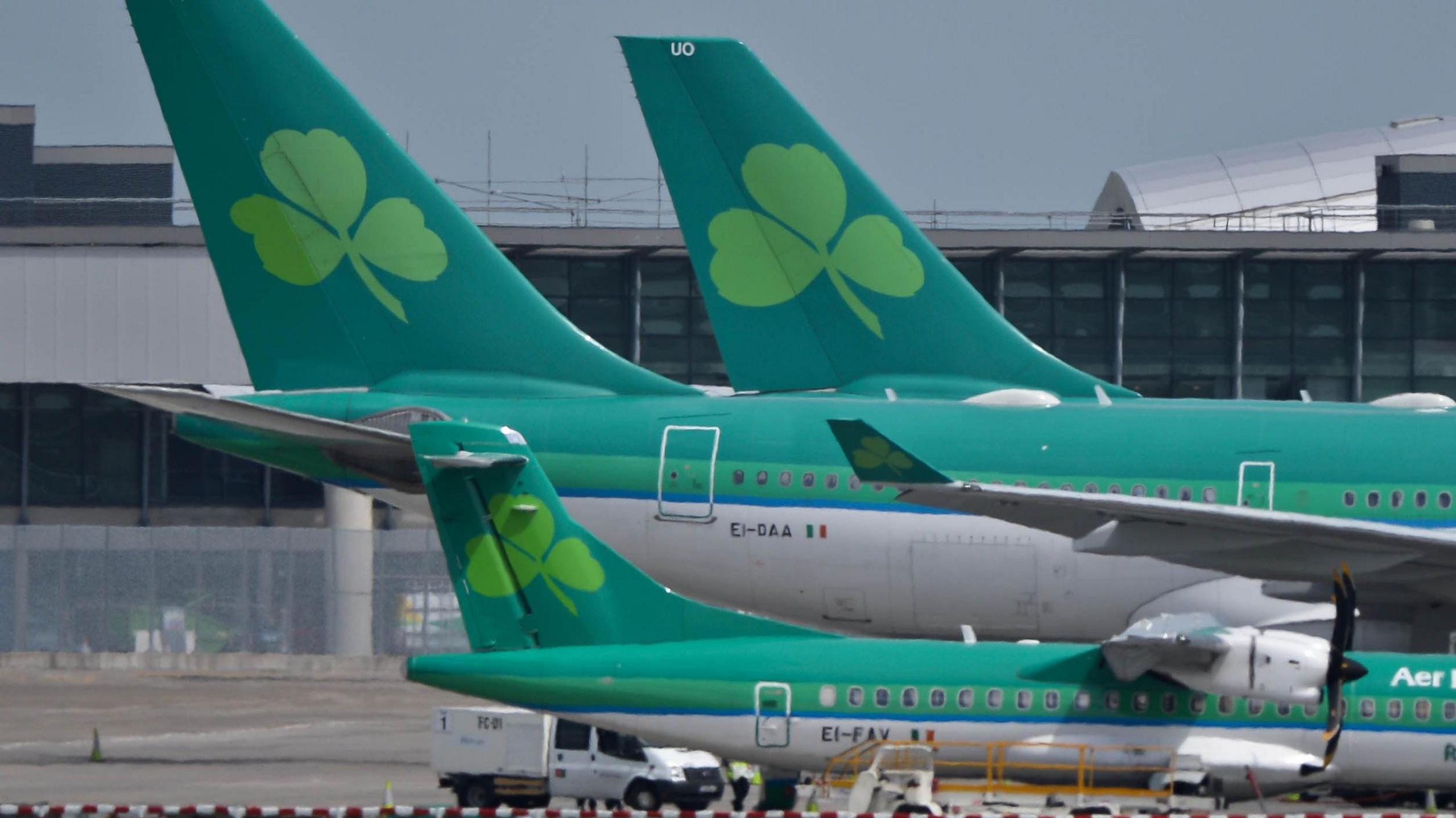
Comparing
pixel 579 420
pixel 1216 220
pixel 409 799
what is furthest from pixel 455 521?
pixel 1216 220

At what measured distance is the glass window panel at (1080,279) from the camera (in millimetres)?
58500

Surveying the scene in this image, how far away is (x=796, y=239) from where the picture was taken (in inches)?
1312

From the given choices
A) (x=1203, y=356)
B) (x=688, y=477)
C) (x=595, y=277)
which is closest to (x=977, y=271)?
(x=1203, y=356)

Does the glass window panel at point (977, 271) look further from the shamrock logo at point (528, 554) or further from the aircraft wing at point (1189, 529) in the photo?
the shamrock logo at point (528, 554)

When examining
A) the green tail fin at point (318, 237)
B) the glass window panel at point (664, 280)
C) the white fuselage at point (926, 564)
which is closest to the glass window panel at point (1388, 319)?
the glass window panel at point (664, 280)

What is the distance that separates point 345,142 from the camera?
3272 cm

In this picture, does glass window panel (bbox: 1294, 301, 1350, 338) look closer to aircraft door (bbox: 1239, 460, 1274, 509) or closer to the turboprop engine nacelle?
aircraft door (bbox: 1239, 460, 1274, 509)

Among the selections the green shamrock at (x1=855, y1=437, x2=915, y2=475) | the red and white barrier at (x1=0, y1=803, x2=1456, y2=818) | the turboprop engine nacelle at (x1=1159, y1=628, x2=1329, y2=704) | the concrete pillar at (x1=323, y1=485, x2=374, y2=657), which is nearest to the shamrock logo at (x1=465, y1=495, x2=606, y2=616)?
the red and white barrier at (x1=0, y1=803, x2=1456, y2=818)

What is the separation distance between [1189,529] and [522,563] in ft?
28.0

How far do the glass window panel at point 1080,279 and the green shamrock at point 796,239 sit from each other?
86.0 feet

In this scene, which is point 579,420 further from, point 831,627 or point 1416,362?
point 1416,362

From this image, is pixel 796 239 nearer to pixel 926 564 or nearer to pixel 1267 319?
pixel 926 564

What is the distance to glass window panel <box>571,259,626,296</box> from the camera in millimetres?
58469

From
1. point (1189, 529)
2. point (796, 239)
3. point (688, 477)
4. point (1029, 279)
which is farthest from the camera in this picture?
point (1029, 279)
